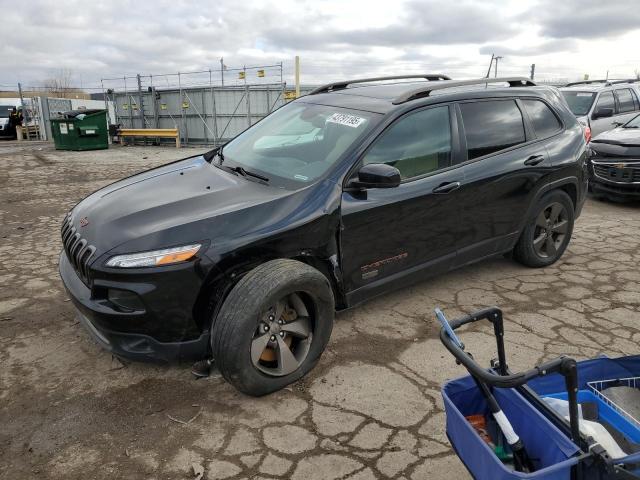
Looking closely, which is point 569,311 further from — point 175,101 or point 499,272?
point 175,101

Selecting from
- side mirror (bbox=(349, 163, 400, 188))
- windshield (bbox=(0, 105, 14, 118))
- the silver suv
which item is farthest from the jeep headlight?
windshield (bbox=(0, 105, 14, 118))

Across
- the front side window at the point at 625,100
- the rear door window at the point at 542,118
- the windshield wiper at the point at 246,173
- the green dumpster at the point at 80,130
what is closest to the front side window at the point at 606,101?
the front side window at the point at 625,100

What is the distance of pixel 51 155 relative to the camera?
52.1ft

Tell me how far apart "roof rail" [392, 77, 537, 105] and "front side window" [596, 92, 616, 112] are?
6620 millimetres

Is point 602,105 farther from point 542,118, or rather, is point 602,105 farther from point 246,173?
point 246,173

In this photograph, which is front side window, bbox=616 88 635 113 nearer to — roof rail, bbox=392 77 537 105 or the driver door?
roof rail, bbox=392 77 537 105

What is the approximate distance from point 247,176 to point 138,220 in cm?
82

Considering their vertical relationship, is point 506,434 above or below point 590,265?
above

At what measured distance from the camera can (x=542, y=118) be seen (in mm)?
4445

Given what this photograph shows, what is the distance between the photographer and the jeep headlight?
8.55ft

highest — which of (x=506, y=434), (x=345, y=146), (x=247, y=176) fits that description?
(x=345, y=146)

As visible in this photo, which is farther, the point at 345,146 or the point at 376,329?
the point at 376,329

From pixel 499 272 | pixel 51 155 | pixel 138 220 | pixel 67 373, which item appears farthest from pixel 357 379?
pixel 51 155

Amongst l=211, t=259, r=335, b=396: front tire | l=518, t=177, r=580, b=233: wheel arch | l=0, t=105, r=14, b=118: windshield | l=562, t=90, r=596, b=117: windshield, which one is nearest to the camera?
l=211, t=259, r=335, b=396: front tire
